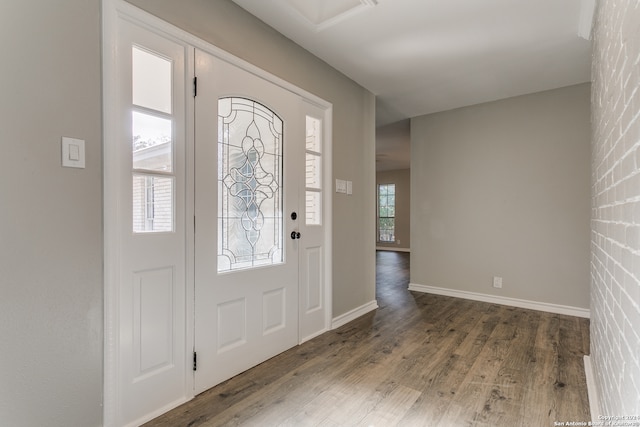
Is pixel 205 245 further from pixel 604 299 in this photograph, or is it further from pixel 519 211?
pixel 519 211

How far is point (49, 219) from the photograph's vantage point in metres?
1.33

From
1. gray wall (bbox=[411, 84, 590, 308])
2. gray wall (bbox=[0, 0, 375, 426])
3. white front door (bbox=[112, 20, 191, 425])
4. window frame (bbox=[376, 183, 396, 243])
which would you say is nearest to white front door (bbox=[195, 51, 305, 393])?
white front door (bbox=[112, 20, 191, 425])

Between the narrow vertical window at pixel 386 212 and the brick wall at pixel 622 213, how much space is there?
27.2 ft

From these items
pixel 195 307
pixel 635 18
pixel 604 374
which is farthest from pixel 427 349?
pixel 635 18

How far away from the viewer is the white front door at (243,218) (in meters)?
1.91

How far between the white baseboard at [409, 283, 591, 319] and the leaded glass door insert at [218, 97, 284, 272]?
2.70 meters

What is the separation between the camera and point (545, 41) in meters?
2.54

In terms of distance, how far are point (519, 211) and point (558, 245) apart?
0.53m

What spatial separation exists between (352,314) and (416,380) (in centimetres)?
123

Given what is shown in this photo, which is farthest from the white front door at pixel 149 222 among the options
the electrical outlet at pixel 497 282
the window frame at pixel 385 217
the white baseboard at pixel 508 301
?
the window frame at pixel 385 217

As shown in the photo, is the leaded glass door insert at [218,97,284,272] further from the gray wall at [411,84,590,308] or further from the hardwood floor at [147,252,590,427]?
the gray wall at [411,84,590,308]

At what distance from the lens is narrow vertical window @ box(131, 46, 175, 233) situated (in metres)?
1.61

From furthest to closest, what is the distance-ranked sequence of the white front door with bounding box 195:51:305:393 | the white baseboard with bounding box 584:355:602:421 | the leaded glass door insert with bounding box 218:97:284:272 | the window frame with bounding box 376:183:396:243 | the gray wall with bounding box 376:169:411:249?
the window frame with bounding box 376:183:396:243, the gray wall with bounding box 376:169:411:249, the leaded glass door insert with bounding box 218:97:284:272, the white front door with bounding box 195:51:305:393, the white baseboard with bounding box 584:355:602:421

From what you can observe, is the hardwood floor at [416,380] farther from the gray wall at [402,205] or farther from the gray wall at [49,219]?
the gray wall at [402,205]
